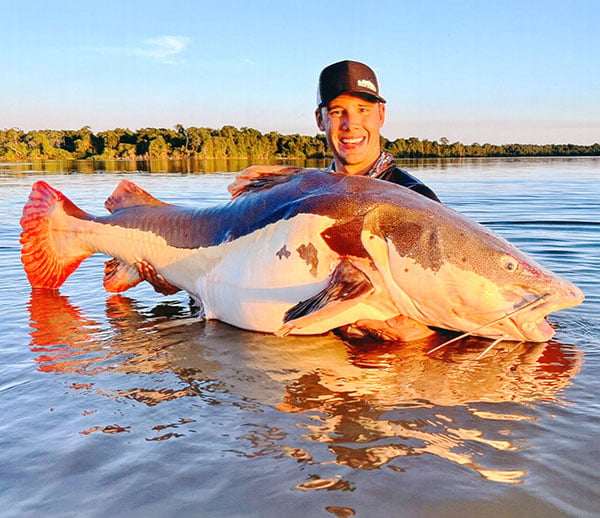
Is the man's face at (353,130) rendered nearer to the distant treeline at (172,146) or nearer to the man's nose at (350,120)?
the man's nose at (350,120)

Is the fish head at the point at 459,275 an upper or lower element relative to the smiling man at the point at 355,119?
lower

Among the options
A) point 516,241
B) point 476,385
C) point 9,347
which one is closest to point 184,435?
point 476,385

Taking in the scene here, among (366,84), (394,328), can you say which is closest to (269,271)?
(394,328)

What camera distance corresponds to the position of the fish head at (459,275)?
10.9ft

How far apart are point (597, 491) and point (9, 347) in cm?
356

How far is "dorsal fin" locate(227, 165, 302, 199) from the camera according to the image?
4160 millimetres

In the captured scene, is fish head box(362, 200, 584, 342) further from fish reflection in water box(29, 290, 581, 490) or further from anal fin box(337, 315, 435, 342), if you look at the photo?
fish reflection in water box(29, 290, 581, 490)

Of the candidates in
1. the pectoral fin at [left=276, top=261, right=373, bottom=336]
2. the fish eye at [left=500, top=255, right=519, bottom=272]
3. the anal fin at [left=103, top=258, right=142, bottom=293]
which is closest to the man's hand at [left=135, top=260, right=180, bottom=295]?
the anal fin at [left=103, top=258, right=142, bottom=293]

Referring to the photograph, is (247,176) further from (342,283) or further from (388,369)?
(388,369)

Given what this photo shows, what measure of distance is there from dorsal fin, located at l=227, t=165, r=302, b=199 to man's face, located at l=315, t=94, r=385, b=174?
0.86 metres

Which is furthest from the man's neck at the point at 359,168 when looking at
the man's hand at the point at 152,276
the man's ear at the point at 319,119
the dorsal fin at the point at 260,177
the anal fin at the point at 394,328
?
the man's hand at the point at 152,276

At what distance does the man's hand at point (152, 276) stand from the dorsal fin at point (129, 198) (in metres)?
0.55

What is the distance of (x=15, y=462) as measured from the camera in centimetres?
240

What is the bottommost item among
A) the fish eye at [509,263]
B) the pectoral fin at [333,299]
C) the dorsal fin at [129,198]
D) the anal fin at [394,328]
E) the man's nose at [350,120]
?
the anal fin at [394,328]
